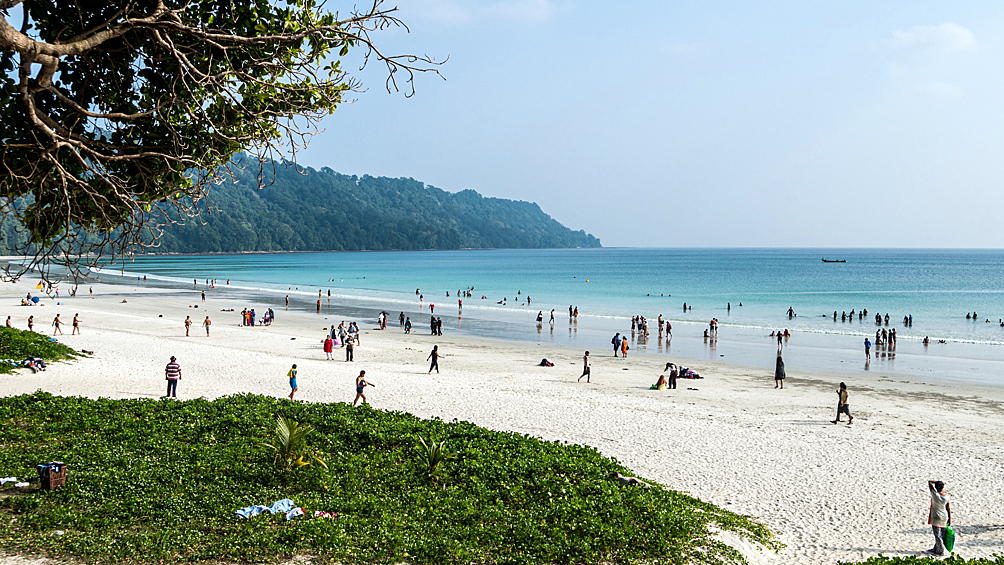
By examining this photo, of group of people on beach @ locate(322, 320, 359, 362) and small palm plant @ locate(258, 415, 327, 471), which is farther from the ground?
small palm plant @ locate(258, 415, 327, 471)

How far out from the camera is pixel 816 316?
182ft


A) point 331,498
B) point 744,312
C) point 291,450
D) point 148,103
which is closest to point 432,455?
point 331,498

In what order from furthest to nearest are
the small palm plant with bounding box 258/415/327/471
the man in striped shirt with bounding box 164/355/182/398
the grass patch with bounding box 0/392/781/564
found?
the man in striped shirt with bounding box 164/355/182/398 → the small palm plant with bounding box 258/415/327/471 → the grass patch with bounding box 0/392/781/564

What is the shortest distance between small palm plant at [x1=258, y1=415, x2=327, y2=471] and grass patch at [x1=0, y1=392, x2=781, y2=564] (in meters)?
0.19

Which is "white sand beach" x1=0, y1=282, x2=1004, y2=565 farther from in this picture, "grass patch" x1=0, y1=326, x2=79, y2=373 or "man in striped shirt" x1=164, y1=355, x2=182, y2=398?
"grass patch" x1=0, y1=326, x2=79, y2=373

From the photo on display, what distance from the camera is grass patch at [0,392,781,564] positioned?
22.2ft

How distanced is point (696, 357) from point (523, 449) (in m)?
25.0

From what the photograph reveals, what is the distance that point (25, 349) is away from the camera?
1875 centimetres

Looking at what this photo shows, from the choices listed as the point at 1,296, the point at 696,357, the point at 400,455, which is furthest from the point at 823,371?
the point at 1,296

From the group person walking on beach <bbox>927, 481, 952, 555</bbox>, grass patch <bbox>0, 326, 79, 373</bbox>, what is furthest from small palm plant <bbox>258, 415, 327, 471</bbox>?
grass patch <bbox>0, 326, 79, 373</bbox>

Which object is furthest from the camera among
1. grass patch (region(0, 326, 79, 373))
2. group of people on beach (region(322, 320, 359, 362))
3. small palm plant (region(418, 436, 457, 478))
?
group of people on beach (region(322, 320, 359, 362))

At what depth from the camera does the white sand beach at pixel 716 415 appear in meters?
11.1

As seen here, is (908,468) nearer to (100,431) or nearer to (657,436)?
(657,436)

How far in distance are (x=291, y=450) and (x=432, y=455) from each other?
203 centimetres
